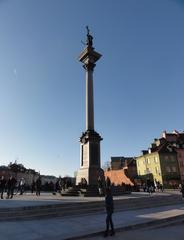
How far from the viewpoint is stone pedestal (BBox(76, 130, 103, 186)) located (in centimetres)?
2385

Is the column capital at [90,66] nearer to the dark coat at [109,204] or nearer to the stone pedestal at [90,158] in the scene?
the stone pedestal at [90,158]

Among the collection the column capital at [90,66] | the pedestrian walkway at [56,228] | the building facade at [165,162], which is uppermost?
the column capital at [90,66]

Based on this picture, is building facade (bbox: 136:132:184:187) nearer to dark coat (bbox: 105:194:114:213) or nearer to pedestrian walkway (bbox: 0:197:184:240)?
pedestrian walkway (bbox: 0:197:184:240)

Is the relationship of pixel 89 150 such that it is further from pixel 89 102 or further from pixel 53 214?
pixel 53 214

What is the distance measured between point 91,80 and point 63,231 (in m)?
20.6

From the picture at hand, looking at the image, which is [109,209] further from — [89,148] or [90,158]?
[89,148]

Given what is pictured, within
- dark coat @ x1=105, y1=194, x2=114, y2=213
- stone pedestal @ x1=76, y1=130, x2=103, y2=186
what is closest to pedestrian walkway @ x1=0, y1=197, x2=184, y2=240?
dark coat @ x1=105, y1=194, x2=114, y2=213

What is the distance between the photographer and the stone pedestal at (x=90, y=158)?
23.8 metres

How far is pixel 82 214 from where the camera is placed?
45.6 ft

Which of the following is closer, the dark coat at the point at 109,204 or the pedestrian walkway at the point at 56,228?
the pedestrian walkway at the point at 56,228

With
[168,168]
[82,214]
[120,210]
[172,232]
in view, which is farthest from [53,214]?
[168,168]

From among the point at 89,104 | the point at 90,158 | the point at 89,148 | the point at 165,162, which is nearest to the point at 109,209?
the point at 90,158

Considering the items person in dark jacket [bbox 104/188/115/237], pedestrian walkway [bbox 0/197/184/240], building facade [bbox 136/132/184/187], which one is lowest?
pedestrian walkway [bbox 0/197/184/240]

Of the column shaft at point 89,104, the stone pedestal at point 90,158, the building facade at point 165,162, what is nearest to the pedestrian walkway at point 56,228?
the stone pedestal at point 90,158
